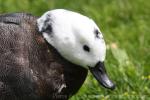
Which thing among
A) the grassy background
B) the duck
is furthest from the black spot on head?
the grassy background

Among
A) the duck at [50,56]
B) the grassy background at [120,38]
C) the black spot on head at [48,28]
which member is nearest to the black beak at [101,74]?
the duck at [50,56]

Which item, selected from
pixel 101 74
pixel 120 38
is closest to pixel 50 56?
pixel 101 74

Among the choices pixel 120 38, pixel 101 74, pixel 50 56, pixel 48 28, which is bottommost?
pixel 101 74

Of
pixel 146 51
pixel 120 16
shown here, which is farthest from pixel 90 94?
pixel 120 16

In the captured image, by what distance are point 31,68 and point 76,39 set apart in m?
0.26

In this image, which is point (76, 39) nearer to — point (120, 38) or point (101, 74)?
point (101, 74)

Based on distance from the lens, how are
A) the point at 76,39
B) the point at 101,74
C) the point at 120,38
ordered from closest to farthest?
the point at 76,39
the point at 101,74
the point at 120,38

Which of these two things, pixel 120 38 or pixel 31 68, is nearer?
pixel 31 68

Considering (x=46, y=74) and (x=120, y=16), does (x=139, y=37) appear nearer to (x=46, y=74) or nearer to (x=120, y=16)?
(x=120, y=16)

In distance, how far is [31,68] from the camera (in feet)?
11.1

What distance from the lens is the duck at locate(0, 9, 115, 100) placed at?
3.35 metres

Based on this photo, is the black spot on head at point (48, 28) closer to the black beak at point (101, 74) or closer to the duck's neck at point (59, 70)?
the duck's neck at point (59, 70)

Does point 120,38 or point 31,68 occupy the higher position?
point 120,38

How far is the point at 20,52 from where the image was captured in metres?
3.40
